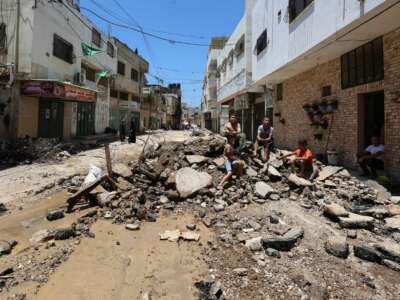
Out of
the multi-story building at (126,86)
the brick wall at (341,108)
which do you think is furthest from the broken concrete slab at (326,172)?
the multi-story building at (126,86)

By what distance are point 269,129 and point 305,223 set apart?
4672 mm

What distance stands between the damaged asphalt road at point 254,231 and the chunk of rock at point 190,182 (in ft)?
0.08

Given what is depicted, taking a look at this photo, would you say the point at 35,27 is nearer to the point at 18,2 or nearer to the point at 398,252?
the point at 18,2

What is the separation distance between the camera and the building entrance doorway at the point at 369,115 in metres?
8.11

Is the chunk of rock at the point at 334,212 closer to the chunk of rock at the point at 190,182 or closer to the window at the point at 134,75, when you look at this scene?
the chunk of rock at the point at 190,182

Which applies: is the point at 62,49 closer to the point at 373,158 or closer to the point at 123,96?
the point at 123,96

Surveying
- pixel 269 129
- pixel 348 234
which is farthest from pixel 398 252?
pixel 269 129

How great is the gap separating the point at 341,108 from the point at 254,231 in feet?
19.5

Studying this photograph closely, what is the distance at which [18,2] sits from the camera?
14031 millimetres

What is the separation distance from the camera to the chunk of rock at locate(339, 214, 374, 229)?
489cm

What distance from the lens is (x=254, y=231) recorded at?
4.95 m

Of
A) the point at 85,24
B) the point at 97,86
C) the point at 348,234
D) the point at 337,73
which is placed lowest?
the point at 348,234

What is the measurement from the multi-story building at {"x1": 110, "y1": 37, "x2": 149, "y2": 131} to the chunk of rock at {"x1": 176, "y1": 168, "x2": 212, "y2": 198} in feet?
65.2

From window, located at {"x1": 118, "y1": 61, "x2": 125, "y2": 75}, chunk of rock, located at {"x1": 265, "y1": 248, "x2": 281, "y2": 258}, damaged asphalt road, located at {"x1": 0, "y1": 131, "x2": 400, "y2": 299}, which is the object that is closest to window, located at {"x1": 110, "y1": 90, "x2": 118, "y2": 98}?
window, located at {"x1": 118, "y1": 61, "x2": 125, "y2": 75}
